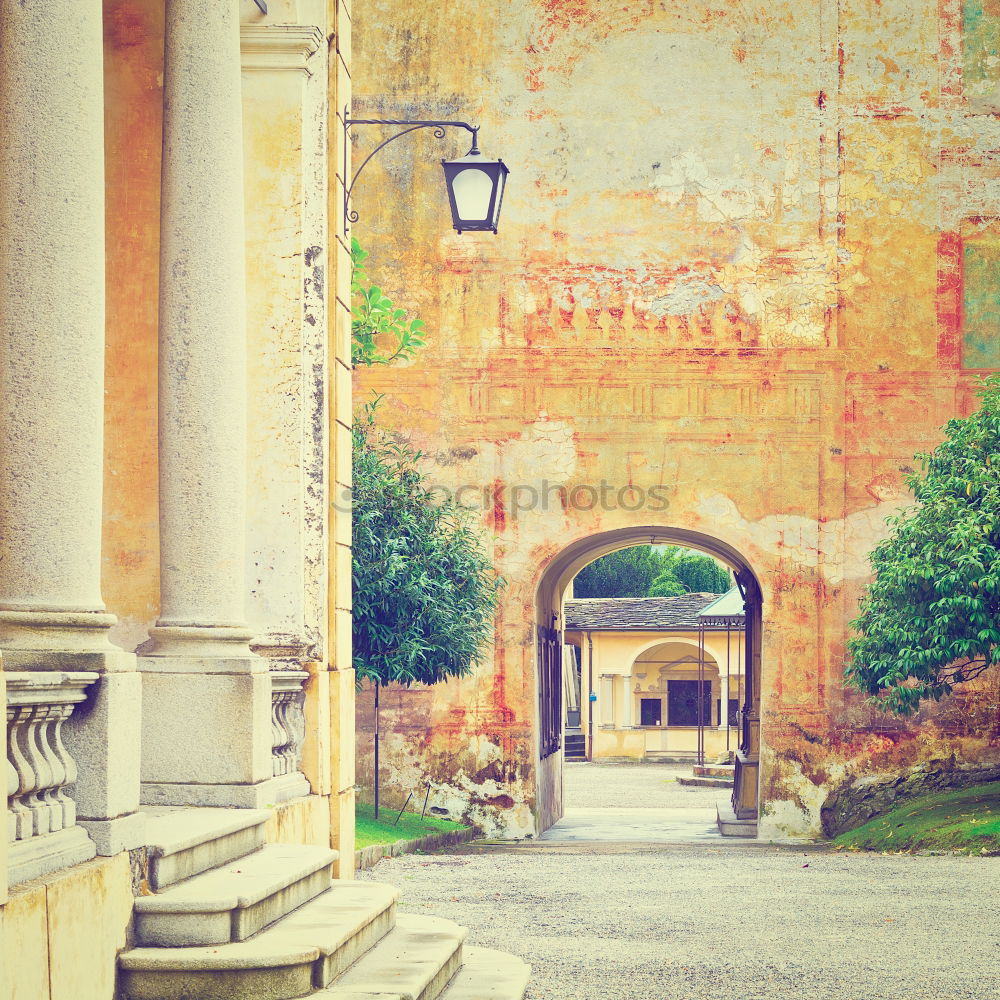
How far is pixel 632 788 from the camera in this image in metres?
29.6

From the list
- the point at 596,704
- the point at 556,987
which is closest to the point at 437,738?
the point at 556,987

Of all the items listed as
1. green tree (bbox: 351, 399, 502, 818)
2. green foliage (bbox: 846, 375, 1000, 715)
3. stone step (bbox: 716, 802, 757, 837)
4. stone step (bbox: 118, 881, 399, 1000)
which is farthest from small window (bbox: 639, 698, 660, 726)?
stone step (bbox: 118, 881, 399, 1000)

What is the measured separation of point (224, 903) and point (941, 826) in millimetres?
11618

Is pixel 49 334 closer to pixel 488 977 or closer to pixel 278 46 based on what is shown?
pixel 488 977

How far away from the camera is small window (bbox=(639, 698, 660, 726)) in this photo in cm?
4138

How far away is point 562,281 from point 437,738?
5.46 m

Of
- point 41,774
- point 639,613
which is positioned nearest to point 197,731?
point 41,774

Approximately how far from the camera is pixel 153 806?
6.54 meters

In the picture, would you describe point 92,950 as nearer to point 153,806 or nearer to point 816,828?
point 153,806

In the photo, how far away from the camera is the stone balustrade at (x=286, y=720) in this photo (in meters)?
7.71

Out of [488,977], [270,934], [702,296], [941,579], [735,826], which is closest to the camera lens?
[270,934]

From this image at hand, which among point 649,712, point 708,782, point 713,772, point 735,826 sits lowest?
point 708,782

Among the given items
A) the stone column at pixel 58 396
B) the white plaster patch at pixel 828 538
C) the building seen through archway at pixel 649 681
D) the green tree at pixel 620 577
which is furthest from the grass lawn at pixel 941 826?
the green tree at pixel 620 577

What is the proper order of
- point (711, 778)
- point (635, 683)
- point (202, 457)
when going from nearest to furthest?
point (202, 457), point (711, 778), point (635, 683)
